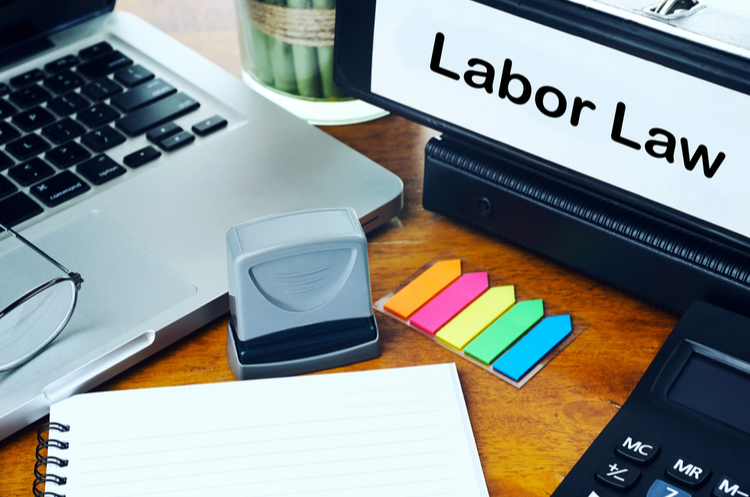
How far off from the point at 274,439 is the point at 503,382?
0.48 ft

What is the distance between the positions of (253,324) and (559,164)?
0.72 ft

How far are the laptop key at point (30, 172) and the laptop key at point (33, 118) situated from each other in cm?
5

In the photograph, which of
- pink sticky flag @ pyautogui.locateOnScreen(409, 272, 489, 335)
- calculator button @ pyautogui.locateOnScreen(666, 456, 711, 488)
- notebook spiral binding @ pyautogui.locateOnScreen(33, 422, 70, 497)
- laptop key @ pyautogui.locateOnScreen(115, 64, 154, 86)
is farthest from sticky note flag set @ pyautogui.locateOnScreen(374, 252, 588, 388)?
laptop key @ pyautogui.locateOnScreen(115, 64, 154, 86)

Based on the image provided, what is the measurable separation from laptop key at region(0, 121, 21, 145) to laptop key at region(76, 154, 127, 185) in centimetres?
7

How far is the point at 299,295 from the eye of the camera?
44 cm

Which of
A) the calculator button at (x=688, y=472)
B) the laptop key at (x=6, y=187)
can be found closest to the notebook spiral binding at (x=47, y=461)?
the laptop key at (x=6, y=187)

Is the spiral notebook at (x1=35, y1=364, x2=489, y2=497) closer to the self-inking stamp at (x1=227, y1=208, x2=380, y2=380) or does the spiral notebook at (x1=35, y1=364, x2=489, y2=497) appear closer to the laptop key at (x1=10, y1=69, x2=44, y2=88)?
the self-inking stamp at (x1=227, y1=208, x2=380, y2=380)

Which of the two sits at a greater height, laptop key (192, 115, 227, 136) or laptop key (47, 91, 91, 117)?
laptop key (47, 91, 91, 117)

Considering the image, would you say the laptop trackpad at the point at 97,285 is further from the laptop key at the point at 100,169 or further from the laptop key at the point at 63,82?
the laptop key at the point at 63,82

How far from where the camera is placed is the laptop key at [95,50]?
26.7 inches

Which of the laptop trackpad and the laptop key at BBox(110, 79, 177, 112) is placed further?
the laptop key at BBox(110, 79, 177, 112)

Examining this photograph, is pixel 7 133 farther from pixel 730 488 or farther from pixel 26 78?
pixel 730 488

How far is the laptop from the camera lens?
46 cm

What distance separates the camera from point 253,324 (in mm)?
436
